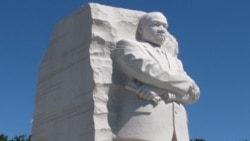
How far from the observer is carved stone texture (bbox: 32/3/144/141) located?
793 centimetres

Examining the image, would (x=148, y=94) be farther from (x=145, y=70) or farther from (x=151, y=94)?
(x=145, y=70)

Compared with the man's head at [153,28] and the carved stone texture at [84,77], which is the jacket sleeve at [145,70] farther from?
the man's head at [153,28]

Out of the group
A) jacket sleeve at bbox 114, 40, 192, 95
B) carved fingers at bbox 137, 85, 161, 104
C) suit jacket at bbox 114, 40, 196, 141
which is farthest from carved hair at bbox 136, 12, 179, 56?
carved fingers at bbox 137, 85, 161, 104

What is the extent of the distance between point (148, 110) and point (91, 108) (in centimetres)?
85

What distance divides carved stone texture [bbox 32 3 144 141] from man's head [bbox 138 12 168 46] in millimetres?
171

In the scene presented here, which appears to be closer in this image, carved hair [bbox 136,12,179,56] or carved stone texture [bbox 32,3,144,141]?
carved stone texture [bbox 32,3,144,141]

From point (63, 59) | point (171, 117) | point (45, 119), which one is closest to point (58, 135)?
point (45, 119)

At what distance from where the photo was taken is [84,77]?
821 centimetres

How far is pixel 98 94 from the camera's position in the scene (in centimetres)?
793

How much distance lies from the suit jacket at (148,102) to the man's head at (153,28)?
0.74 feet

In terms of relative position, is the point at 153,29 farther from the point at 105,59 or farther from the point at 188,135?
the point at 188,135

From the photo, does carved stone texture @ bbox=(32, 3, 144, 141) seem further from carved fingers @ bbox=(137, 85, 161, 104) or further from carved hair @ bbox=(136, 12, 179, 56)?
carved fingers @ bbox=(137, 85, 161, 104)

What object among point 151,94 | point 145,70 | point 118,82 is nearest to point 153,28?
point 145,70

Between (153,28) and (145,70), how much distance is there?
88cm
